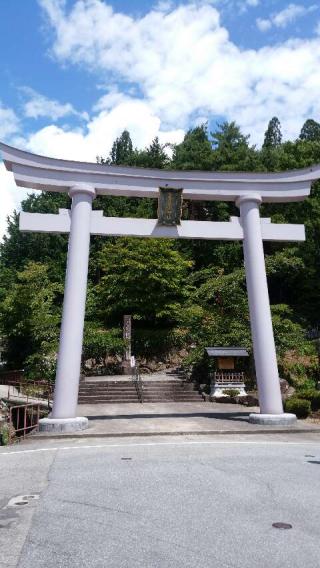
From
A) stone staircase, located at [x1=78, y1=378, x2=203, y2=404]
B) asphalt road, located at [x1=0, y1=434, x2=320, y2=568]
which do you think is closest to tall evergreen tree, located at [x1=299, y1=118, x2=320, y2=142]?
stone staircase, located at [x1=78, y1=378, x2=203, y2=404]

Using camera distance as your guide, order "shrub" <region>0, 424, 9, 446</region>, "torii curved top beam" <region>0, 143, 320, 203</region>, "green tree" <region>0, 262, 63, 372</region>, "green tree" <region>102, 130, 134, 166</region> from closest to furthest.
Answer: "torii curved top beam" <region>0, 143, 320, 203</region>
"shrub" <region>0, 424, 9, 446</region>
"green tree" <region>0, 262, 63, 372</region>
"green tree" <region>102, 130, 134, 166</region>

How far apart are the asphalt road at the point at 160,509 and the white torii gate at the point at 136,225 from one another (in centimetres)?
327

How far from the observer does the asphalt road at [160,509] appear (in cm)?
367

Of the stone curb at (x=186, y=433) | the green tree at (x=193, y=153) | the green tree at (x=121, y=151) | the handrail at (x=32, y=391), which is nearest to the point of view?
the stone curb at (x=186, y=433)

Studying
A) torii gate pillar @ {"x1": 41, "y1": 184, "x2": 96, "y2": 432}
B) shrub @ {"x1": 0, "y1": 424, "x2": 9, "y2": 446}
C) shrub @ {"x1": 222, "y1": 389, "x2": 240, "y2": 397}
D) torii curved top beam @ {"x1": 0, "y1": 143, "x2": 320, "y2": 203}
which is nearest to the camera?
torii gate pillar @ {"x1": 41, "y1": 184, "x2": 96, "y2": 432}

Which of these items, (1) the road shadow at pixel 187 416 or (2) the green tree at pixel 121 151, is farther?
(2) the green tree at pixel 121 151

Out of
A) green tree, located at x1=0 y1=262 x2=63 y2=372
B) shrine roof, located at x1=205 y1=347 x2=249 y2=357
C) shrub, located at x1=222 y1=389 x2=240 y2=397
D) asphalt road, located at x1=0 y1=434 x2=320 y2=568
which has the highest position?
green tree, located at x1=0 y1=262 x2=63 y2=372

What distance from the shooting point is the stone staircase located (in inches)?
766

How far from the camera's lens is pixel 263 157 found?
113 feet

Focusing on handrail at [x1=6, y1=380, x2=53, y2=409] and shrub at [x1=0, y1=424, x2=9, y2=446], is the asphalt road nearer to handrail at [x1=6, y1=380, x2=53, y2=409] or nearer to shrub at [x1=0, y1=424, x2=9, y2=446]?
shrub at [x1=0, y1=424, x2=9, y2=446]

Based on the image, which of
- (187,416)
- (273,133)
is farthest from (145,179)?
(273,133)

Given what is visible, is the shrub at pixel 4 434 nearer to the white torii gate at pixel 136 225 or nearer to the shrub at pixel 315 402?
the white torii gate at pixel 136 225

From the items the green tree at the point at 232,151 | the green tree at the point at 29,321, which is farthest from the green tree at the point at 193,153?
the green tree at the point at 29,321

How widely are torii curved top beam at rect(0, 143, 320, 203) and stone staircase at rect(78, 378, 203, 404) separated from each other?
9996mm
